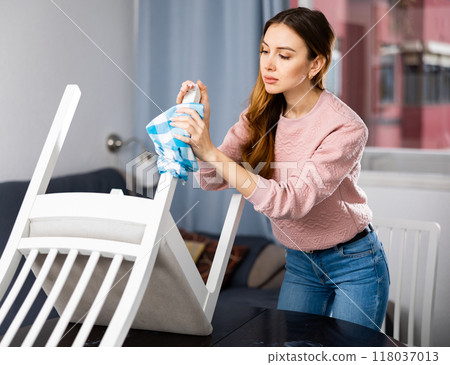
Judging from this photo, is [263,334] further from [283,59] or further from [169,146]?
[283,59]

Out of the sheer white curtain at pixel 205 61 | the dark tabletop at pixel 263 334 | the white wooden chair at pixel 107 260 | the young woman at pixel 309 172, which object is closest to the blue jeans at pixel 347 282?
the young woman at pixel 309 172

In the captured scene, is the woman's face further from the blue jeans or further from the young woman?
the blue jeans

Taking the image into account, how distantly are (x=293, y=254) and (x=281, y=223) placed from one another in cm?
8

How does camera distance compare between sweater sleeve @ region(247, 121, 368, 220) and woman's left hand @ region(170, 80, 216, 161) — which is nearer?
woman's left hand @ region(170, 80, 216, 161)

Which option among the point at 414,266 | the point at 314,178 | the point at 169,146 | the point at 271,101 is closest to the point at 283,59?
the point at 271,101

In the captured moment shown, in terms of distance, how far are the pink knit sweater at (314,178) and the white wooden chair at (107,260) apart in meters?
0.10

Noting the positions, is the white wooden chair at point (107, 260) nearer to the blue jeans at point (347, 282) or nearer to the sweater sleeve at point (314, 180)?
the sweater sleeve at point (314, 180)

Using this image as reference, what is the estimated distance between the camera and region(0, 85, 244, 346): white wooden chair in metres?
0.72

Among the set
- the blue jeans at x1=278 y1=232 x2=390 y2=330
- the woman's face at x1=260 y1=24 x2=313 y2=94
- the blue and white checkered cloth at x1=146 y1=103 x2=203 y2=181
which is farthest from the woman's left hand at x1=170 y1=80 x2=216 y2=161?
the blue jeans at x1=278 y1=232 x2=390 y2=330

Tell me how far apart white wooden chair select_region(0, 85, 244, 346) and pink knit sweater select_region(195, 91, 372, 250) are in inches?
3.9

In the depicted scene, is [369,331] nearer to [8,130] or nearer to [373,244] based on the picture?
Answer: [373,244]

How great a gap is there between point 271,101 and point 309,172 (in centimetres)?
24

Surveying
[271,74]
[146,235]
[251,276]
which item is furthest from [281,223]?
[251,276]

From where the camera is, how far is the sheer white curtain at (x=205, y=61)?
2.26m
